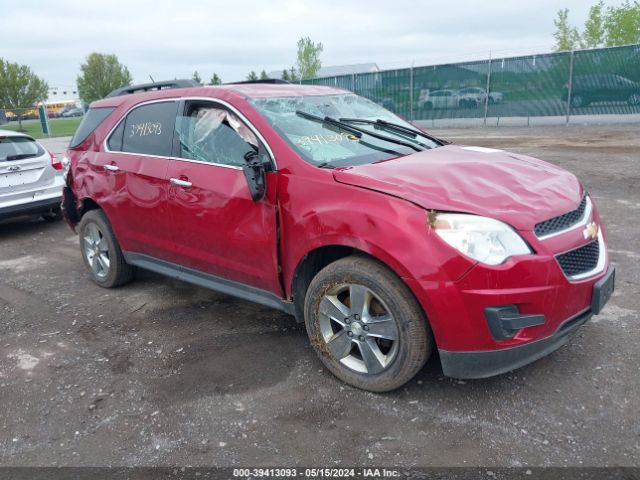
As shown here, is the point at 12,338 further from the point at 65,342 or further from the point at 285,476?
the point at 285,476

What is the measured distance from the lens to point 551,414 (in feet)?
9.55

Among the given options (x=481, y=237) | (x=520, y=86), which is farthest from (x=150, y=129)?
(x=520, y=86)

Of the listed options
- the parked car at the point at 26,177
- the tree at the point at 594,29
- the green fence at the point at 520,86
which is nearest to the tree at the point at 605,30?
the tree at the point at 594,29

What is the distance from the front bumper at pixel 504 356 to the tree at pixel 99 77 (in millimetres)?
52183

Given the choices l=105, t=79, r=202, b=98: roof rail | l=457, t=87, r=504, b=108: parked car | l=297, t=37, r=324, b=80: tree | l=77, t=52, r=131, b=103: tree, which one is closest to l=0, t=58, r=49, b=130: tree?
l=77, t=52, r=131, b=103: tree

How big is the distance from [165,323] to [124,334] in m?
0.33

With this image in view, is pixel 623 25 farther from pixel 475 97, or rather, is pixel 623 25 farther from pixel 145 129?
pixel 145 129

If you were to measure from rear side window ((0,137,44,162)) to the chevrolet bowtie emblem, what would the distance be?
734 cm

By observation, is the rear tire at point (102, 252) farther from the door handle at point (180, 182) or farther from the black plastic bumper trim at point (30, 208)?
the black plastic bumper trim at point (30, 208)

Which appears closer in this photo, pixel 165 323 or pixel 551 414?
pixel 551 414

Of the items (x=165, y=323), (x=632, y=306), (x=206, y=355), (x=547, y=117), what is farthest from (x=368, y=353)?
(x=547, y=117)

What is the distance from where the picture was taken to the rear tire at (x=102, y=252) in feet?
16.5

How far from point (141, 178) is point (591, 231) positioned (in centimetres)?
328

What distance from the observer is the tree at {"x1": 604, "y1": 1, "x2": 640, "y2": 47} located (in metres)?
34.3
